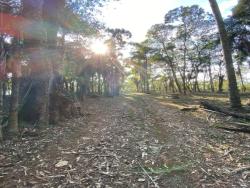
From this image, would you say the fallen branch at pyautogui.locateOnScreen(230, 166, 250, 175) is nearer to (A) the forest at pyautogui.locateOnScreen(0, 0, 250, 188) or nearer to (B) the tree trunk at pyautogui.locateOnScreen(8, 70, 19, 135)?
(A) the forest at pyautogui.locateOnScreen(0, 0, 250, 188)

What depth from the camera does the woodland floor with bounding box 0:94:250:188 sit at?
4.51 meters

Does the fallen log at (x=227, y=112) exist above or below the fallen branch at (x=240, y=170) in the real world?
above

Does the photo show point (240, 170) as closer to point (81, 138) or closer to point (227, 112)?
point (81, 138)

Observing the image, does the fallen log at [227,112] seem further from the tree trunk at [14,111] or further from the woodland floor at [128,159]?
the tree trunk at [14,111]

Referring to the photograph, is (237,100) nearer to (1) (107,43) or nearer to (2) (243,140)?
(2) (243,140)

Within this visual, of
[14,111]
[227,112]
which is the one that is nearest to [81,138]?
[14,111]

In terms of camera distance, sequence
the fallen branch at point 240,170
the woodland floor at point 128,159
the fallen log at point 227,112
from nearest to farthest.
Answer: the woodland floor at point 128,159 < the fallen branch at point 240,170 < the fallen log at point 227,112

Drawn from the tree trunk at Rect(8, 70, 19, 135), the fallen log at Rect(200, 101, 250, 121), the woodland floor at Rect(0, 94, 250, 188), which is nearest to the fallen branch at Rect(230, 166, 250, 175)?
the woodland floor at Rect(0, 94, 250, 188)

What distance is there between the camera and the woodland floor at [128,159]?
4.51 m

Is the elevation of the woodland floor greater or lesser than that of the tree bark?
lesser

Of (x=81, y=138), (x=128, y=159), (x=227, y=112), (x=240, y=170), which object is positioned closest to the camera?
(x=240, y=170)

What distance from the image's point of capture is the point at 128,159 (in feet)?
18.7

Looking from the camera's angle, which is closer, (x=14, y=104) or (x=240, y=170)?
(x=240, y=170)

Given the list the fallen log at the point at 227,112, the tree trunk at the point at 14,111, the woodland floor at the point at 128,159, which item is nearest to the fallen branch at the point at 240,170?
the woodland floor at the point at 128,159
